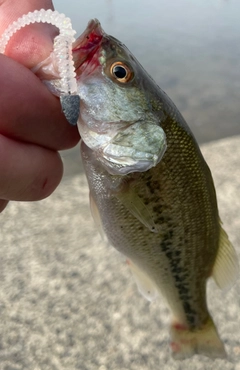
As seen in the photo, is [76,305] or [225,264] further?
[76,305]

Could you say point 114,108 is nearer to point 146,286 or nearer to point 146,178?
point 146,178

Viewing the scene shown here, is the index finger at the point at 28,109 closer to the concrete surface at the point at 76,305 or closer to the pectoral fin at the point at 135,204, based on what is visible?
the pectoral fin at the point at 135,204

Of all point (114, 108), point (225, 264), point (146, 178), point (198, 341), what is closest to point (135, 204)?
point (146, 178)

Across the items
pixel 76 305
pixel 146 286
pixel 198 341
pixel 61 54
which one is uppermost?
pixel 61 54

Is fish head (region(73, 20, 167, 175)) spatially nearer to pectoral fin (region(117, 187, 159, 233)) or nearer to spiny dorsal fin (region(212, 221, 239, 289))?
pectoral fin (region(117, 187, 159, 233))

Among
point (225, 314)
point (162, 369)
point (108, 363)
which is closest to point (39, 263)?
point (108, 363)

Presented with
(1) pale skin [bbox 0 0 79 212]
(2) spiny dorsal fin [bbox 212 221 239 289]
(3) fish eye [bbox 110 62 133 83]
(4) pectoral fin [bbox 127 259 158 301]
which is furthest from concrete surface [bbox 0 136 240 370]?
(3) fish eye [bbox 110 62 133 83]
